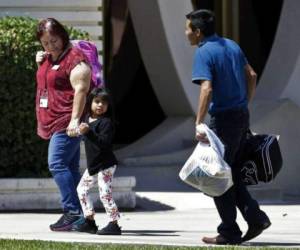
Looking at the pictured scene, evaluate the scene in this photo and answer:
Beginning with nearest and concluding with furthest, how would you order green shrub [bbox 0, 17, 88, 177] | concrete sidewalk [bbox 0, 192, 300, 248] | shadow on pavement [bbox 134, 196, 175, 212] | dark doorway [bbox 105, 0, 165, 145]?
concrete sidewalk [bbox 0, 192, 300, 248] < green shrub [bbox 0, 17, 88, 177] < shadow on pavement [bbox 134, 196, 175, 212] < dark doorway [bbox 105, 0, 165, 145]

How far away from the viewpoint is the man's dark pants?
907 cm

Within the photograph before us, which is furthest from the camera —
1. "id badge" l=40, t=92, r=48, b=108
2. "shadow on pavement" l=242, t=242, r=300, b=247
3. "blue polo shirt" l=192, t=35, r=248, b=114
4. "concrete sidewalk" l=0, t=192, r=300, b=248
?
"id badge" l=40, t=92, r=48, b=108

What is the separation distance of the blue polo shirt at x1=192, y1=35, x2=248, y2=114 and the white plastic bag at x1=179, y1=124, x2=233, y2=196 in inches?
11.9

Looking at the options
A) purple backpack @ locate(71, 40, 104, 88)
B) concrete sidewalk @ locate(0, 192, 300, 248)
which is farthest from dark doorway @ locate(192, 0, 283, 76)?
purple backpack @ locate(71, 40, 104, 88)

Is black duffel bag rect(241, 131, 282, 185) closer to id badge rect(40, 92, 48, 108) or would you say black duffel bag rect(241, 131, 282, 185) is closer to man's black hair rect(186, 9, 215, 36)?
man's black hair rect(186, 9, 215, 36)

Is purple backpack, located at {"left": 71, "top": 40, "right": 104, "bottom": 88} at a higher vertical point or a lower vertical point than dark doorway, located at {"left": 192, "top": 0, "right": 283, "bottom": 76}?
higher

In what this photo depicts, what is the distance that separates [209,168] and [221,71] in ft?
2.51

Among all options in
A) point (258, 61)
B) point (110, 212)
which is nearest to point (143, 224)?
point (110, 212)

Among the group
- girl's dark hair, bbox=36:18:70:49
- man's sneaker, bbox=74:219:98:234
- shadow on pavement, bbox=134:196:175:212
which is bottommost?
shadow on pavement, bbox=134:196:175:212

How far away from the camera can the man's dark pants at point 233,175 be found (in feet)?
29.8

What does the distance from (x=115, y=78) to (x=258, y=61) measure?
2461mm

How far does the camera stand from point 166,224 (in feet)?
36.2

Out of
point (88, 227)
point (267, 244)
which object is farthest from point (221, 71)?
point (88, 227)

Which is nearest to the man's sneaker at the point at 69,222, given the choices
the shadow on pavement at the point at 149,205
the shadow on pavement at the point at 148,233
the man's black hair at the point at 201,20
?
the shadow on pavement at the point at 148,233
